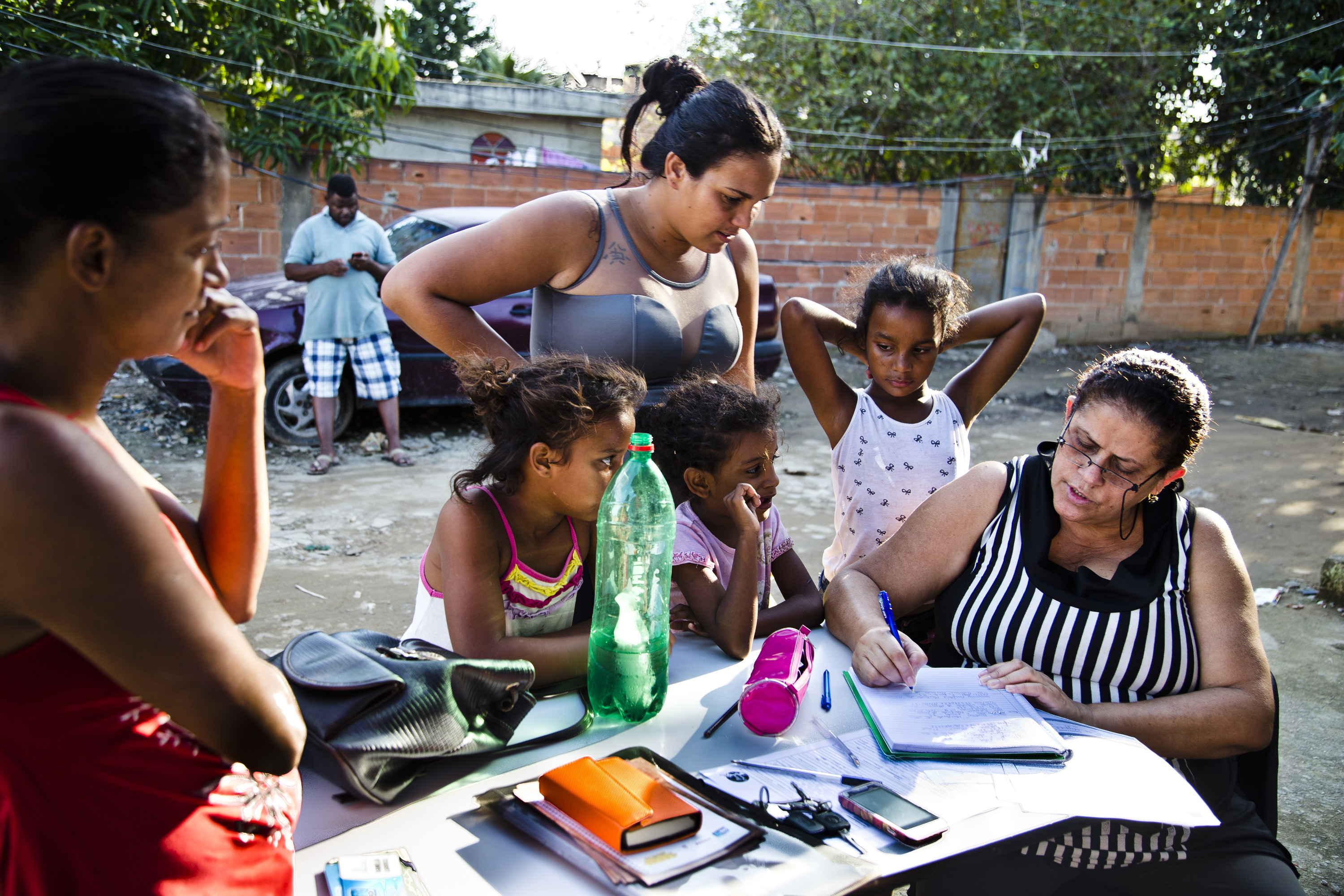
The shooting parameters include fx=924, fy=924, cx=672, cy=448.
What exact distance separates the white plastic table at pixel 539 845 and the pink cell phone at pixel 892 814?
21 millimetres

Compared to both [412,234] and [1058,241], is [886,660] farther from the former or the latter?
[1058,241]

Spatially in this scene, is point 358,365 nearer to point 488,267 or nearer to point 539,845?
point 488,267


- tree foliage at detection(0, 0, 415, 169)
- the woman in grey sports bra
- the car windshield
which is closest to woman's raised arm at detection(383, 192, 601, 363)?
the woman in grey sports bra

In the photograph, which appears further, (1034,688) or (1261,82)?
(1261,82)

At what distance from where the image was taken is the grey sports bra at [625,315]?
2.26 meters

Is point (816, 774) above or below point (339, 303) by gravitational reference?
below

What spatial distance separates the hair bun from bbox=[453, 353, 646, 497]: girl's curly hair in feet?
2.78

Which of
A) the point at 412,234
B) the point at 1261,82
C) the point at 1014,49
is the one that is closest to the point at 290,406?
the point at 412,234

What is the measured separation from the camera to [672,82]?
7.99 feet

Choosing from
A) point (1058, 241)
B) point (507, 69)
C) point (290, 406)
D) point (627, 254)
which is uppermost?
point (507, 69)

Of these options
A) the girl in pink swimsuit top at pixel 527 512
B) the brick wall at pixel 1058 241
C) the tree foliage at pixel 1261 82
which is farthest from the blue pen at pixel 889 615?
the tree foliage at pixel 1261 82

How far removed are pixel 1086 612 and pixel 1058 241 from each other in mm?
10696

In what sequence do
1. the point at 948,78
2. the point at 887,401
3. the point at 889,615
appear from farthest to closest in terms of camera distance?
the point at 948,78 → the point at 887,401 → the point at 889,615

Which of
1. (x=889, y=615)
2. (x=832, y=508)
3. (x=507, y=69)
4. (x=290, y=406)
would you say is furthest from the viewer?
(x=507, y=69)
